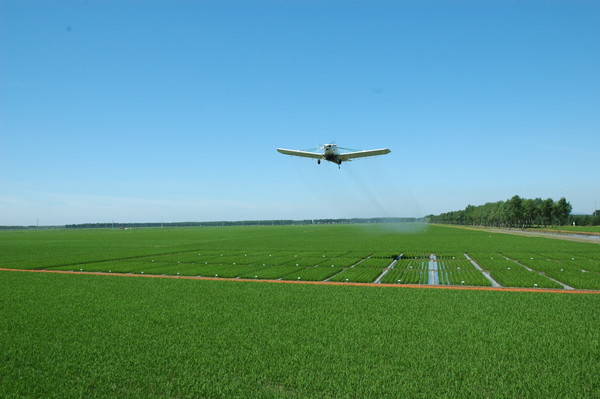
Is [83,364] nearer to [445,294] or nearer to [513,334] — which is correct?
[513,334]

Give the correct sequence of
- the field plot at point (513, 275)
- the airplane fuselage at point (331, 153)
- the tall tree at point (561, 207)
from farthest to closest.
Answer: the tall tree at point (561, 207) → the airplane fuselage at point (331, 153) → the field plot at point (513, 275)

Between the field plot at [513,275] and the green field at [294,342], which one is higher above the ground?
the field plot at [513,275]

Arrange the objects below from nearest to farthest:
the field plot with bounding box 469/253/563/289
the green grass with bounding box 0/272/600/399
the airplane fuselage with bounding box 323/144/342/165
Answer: the green grass with bounding box 0/272/600/399
the field plot with bounding box 469/253/563/289
the airplane fuselage with bounding box 323/144/342/165

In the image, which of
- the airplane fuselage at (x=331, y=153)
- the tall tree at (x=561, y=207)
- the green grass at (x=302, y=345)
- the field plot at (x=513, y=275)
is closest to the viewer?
the green grass at (x=302, y=345)

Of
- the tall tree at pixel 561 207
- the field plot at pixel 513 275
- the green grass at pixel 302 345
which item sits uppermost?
the tall tree at pixel 561 207

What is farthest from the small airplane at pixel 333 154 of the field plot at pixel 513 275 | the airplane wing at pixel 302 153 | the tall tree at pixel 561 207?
the tall tree at pixel 561 207

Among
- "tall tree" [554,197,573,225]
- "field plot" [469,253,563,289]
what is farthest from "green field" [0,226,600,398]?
"tall tree" [554,197,573,225]

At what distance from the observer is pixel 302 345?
43.4 ft

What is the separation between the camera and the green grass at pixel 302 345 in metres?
10.1

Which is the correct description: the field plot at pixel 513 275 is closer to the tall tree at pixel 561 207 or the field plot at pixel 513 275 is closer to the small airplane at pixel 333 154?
the small airplane at pixel 333 154

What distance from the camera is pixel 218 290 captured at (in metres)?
23.8

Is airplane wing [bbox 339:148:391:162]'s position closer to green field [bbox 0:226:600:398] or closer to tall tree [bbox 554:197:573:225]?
green field [bbox 0:226:600:398]

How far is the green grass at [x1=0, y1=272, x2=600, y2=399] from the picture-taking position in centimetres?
1014

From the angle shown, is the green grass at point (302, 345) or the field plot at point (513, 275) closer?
the green grass at point (302, 345)
